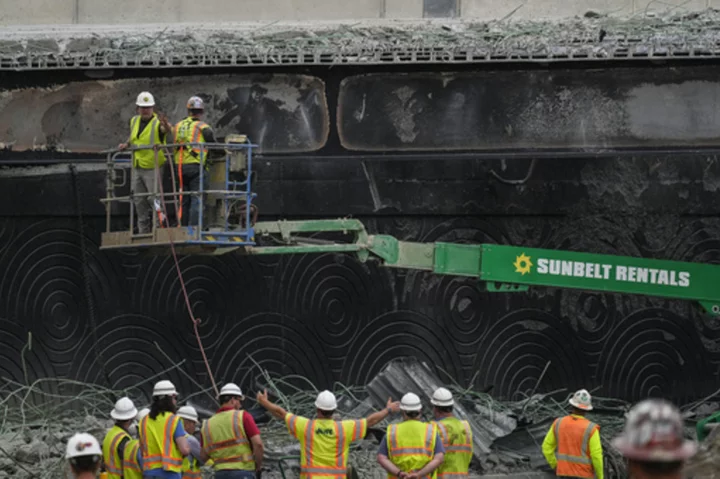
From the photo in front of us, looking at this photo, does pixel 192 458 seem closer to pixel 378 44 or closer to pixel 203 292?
pixel 203 292

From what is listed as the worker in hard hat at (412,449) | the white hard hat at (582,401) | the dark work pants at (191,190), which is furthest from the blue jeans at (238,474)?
the white hard hat at (582,401)

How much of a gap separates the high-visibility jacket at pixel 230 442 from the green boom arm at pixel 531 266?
2012mm

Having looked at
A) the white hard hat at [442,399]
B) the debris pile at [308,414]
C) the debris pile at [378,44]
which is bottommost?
the debris pile at [308,414]

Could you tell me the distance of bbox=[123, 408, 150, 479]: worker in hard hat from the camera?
12.2m

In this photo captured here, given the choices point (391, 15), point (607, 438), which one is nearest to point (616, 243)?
point (607, 438)

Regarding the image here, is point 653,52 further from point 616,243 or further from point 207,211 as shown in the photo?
point 207,211

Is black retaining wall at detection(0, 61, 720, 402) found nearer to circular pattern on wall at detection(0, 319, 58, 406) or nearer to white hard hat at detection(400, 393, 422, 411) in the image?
circular pattern on wall at detection(0, 319, 58, 406)

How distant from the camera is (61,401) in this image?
55.6ft

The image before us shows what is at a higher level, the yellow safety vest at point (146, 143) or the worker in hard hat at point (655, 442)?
the yellow safety vest at point (146, 143)

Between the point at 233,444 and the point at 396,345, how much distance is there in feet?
16.5

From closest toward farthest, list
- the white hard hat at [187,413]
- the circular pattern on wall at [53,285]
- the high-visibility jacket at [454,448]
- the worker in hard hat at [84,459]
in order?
the worker in hard hat at [84,459]
the high-visibility jacket at [454,448]
the white hard hat at [187,413]
the circular pattern on wall at [53,285]

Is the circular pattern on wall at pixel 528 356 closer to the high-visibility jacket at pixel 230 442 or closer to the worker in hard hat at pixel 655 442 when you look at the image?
the high-visibility jacket at pixel 230 442

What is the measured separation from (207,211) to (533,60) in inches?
192

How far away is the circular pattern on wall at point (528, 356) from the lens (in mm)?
16984
